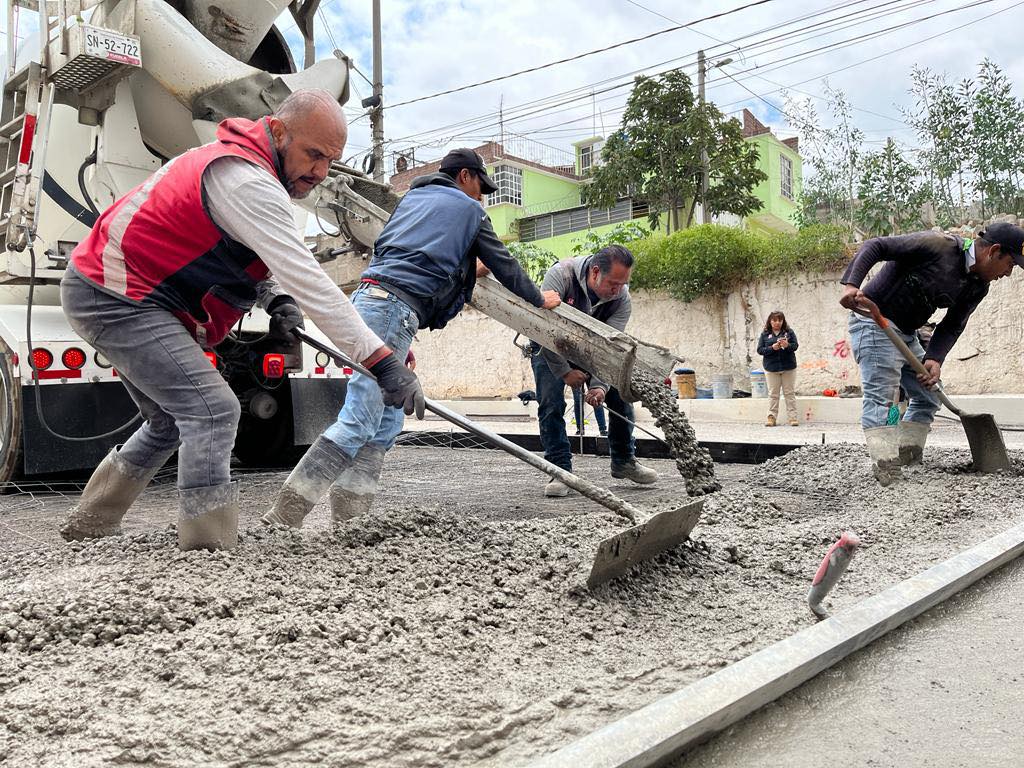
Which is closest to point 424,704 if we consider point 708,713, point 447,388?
point 708,713

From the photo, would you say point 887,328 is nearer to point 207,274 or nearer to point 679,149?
point 207,274

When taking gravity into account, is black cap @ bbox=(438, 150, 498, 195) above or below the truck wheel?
above

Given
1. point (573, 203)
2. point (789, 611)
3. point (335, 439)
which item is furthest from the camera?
point (573, 203)

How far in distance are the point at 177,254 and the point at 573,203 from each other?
32.3 meters

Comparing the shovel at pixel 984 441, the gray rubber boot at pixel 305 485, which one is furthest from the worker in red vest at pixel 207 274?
the shovel at pixel 984 441

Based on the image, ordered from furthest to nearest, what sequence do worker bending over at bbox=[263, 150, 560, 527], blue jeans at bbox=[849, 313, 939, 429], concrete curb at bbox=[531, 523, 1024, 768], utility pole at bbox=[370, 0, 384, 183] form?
1. utility pole at bbox=[370, 0, 384, 183]
2. blue jeans at bbox=[849, 313, 939, 429]
3. worker bending over at bbox=[263, 150, 560, 527]
4. concrete curb at bbox=[531, 523, 1024, 768]

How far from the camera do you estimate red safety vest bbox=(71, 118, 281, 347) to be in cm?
266

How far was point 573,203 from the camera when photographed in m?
34.1

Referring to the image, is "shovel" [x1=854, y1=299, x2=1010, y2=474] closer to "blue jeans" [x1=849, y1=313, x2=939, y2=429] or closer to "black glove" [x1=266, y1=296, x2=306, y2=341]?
"blue jeans" [x1=849, y1=313, x2=939, y2=429]

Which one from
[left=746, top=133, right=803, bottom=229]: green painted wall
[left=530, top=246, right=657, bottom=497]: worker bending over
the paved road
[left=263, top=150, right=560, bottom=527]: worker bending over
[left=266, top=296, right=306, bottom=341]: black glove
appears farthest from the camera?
[left=746, top=133, right=803, bottom=229]: green painted wall

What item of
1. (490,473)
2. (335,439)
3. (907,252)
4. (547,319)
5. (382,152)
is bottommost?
(490,473)

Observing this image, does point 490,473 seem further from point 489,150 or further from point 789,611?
point 489,150

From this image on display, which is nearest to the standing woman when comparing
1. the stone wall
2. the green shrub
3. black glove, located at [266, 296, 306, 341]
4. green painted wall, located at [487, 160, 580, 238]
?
the stone wall

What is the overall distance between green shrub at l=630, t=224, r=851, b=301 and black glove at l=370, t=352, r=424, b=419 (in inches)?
440
